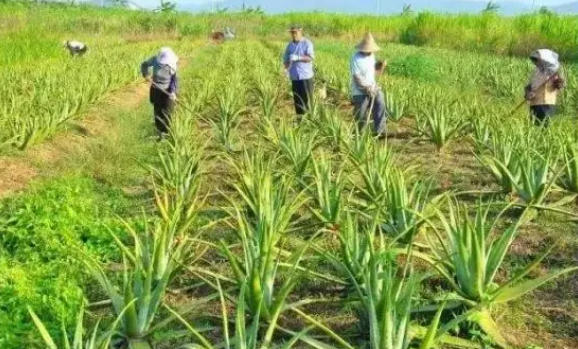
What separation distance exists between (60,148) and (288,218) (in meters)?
4.63

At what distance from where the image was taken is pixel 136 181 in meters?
6.52

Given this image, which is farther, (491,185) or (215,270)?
(491,185)

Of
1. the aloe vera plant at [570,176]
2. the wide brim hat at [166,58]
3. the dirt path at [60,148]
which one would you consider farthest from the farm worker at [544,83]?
the dirt path at [60,148]

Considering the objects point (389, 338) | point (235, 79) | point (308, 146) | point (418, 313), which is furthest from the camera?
point (235, 79)

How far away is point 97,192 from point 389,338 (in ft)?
13.6

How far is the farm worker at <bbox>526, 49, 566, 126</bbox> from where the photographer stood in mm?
7359

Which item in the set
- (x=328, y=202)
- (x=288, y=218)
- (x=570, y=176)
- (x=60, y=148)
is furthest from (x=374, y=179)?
(x=60, y=148)

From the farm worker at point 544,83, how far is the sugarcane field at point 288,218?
0.05 ft

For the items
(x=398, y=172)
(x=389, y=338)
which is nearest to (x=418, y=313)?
(x=389, y=338)

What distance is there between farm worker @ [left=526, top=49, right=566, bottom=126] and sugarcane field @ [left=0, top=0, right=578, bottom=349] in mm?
16

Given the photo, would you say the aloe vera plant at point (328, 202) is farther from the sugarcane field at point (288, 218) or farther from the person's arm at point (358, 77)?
the person's arm at point (358, 77)

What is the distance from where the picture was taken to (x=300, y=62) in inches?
346

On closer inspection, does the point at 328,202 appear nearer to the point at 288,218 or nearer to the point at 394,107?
the point at 288,218

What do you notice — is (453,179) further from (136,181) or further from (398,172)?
(136,181)
